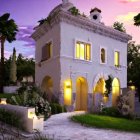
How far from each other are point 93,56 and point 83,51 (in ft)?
3.47

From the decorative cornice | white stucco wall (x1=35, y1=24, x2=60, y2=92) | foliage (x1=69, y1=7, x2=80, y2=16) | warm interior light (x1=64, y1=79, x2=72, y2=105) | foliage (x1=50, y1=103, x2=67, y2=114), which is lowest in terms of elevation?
foliage (x1=50, y1=103, x2=67, y2=114)

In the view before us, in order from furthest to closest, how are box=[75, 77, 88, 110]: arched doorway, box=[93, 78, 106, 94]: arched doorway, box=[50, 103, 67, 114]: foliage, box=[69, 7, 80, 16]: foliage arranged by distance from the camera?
box=[93, 78, 106, 94]: arched doorway < box=[75, 77, 88, 110]: arched doorway < box=[69, 7, 80, 16]: foliage < box=[50, 103, 67, 114]: foliage

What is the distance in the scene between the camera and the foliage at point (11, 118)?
12758 mm

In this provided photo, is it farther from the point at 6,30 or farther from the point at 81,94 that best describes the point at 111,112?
the point at 6,30

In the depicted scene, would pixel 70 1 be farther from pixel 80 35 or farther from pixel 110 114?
pixel 110 114

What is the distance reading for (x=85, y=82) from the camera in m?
24.1

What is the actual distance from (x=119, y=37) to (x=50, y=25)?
6897 mm

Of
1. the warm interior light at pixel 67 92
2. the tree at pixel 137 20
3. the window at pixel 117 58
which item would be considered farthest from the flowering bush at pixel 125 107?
the window at pixel 117 58

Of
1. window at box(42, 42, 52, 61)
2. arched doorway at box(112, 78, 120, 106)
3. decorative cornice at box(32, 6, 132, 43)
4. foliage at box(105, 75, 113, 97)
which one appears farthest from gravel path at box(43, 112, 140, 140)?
arched doorway at box(112, 78, 120, 106)

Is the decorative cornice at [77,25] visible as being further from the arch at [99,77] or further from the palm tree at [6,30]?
the palm tree at [6,30]

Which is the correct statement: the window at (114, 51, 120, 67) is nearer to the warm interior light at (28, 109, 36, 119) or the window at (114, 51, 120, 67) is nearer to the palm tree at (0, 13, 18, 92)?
the palm tree at (0, 13, 18, 92)

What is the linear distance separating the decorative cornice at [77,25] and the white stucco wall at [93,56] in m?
0.30

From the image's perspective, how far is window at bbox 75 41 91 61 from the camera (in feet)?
76.8

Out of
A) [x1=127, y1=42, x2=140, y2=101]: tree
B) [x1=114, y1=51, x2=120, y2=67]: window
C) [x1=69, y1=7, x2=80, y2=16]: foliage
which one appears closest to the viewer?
[x1=69, y1=7, x2=80, y2=16]: foliage
